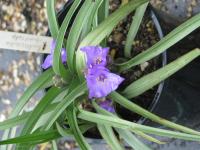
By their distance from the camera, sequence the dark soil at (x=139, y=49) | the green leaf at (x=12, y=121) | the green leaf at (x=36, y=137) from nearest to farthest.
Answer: the green leaf at (x=36, y=137), the green leaf at (x=12, y=121), the dark soil at (x=139, y=49)

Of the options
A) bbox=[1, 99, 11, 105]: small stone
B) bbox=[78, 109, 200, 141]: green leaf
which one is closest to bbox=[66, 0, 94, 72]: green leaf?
bbox=[78, 109, 200, 141]: green leaf

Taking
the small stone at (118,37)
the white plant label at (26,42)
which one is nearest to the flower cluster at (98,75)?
the small stone at (118,37)

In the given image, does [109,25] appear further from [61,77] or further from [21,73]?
[21,73]

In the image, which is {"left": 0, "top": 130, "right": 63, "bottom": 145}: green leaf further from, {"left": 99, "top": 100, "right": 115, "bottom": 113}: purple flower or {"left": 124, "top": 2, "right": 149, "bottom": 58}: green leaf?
{"left": 124, "top": 2, "right": 149, "bottom": 58}: green leaf

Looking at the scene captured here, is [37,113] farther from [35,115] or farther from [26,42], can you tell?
[26,42]

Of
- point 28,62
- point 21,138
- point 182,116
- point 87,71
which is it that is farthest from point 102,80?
point 28,62

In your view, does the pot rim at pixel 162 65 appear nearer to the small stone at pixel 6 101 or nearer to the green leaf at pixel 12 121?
the green leaf at pixel 12 121
